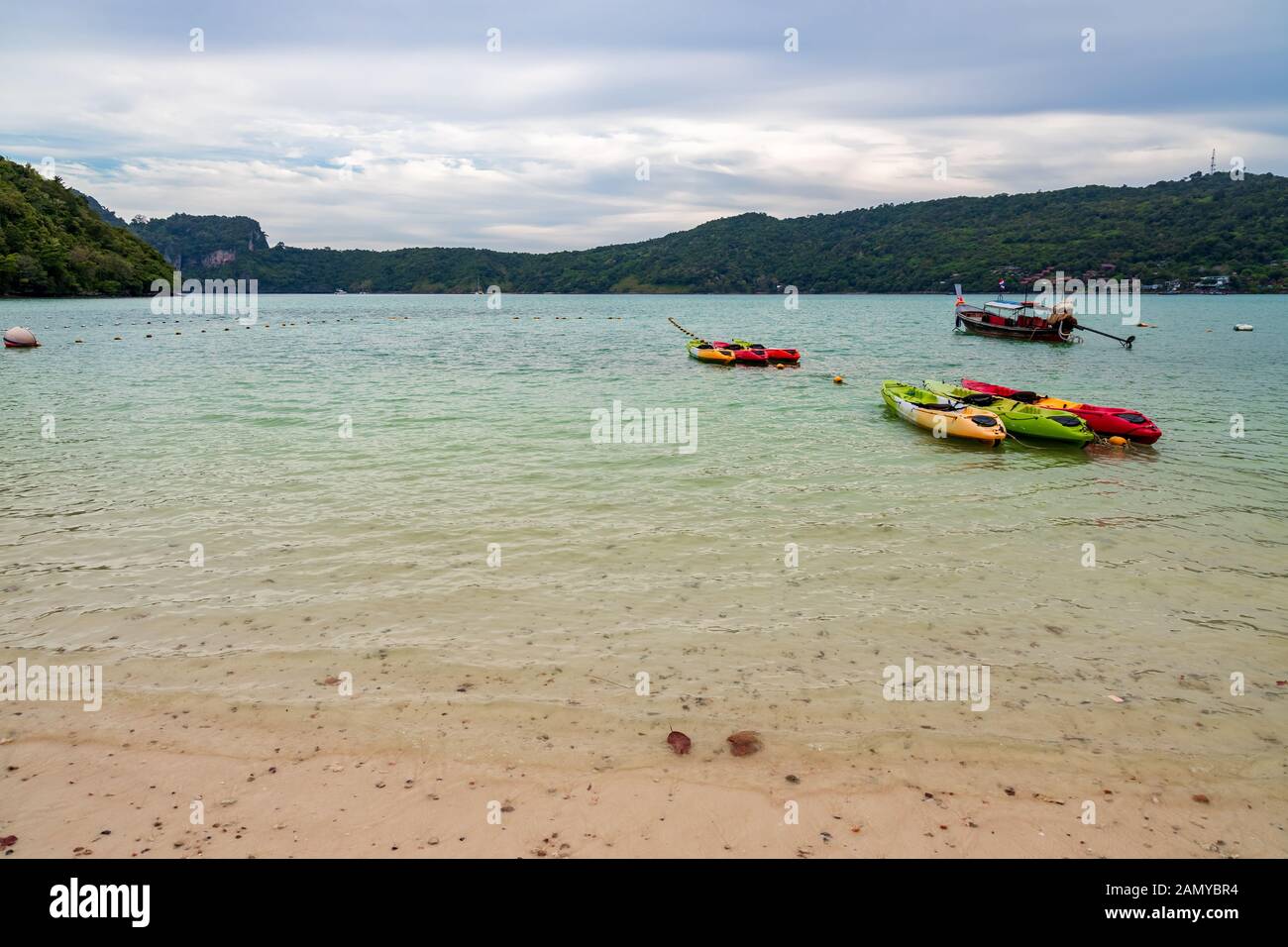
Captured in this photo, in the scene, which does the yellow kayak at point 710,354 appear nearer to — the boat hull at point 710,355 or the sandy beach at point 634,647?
the boat hull at point 710,355

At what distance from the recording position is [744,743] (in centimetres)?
696

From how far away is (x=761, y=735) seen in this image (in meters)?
7.16

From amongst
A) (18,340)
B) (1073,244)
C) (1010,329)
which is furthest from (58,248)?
(1073,244)

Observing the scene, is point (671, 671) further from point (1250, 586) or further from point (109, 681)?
point (1250, 586)

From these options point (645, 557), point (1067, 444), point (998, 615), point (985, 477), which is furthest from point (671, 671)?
point (1067, 444)

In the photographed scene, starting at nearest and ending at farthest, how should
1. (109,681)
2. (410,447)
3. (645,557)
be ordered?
(109,681) → (645,557) → (410,447)

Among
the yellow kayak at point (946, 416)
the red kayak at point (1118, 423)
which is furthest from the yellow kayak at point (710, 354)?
the red kayak at point (1118, 423)

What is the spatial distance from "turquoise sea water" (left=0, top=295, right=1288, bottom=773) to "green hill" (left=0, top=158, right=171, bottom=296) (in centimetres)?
10036

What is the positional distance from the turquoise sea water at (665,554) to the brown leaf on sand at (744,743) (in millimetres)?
293

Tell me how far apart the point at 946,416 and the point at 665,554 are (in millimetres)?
14005

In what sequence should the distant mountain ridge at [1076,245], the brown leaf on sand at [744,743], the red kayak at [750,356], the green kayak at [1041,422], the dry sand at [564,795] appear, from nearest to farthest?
1. the dry sand at [564,795]
2. the brown leaf on sand at [744,743]
3. the green kayak at [1041,422]
4. the red kayak at [750,356]
5. the distant mountain ridge at [1076,245]

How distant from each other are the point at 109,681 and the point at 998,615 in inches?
416

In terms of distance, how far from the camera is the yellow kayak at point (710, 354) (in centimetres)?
4234

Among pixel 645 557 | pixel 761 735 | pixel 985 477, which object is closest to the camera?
pixel 761 735
